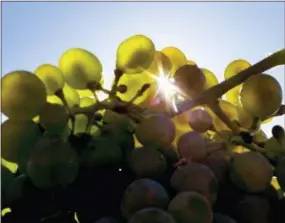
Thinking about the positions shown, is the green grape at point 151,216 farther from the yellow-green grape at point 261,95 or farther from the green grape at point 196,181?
the yellow-green grape at point 261,95

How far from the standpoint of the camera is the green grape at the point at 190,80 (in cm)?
60

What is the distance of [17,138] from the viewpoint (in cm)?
53

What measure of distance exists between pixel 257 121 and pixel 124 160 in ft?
0.54

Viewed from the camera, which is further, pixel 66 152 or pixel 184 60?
pixel 184 60

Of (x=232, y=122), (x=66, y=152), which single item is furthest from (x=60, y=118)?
(x=232, y=122)

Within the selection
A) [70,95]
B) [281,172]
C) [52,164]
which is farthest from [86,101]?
[281,172]

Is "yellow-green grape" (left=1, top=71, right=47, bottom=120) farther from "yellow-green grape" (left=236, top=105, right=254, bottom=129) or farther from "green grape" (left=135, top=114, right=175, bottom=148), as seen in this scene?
"yellow-green grape" (left=236, top=105, right=254, bottom=129)

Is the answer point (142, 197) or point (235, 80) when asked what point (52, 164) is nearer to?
point (142, 197)

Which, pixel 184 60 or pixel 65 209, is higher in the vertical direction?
pixel 184 60

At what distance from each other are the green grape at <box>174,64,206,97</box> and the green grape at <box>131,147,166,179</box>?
0.10 m

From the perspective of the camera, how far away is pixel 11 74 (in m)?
0.52

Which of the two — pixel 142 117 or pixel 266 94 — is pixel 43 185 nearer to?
pixel 142 117

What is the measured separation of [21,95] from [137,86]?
6.4 inches

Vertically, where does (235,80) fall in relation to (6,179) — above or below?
above
